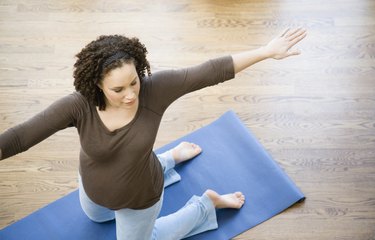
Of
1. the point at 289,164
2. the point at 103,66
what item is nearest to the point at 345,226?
the point at 289,164

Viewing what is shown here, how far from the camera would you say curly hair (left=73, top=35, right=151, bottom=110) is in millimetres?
1478

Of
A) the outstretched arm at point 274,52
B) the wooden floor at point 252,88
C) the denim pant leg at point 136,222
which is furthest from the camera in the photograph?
the wooden floor at point 252,88

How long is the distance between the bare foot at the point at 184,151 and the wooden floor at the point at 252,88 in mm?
129

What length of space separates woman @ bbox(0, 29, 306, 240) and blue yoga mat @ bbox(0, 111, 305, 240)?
1.07ft

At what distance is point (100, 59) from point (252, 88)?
1.29 metres

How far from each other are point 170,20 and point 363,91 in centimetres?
117

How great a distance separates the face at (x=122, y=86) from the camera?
1.48 meters

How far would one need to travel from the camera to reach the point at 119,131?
1.62 metres

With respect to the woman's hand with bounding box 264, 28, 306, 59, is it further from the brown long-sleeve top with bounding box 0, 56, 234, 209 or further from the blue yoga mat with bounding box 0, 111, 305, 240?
the blue yoga mat with bounding box 0, 111, 305, 240

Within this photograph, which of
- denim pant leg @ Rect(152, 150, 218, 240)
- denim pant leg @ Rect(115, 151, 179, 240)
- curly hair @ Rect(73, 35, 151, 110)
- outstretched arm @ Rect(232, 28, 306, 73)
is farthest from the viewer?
denim pant leg @ Rect(152, 150, 218, 240)

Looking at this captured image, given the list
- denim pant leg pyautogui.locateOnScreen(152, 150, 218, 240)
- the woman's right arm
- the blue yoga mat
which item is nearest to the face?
the woman's right arm

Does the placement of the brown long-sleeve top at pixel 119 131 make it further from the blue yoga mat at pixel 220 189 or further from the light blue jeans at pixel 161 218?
the blue yoga mat at pixel 220 189

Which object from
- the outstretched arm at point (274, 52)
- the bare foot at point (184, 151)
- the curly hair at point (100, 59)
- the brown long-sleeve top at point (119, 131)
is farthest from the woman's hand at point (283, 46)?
the bare foot at point (184, 151)

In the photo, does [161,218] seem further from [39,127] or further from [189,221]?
[39,127]
